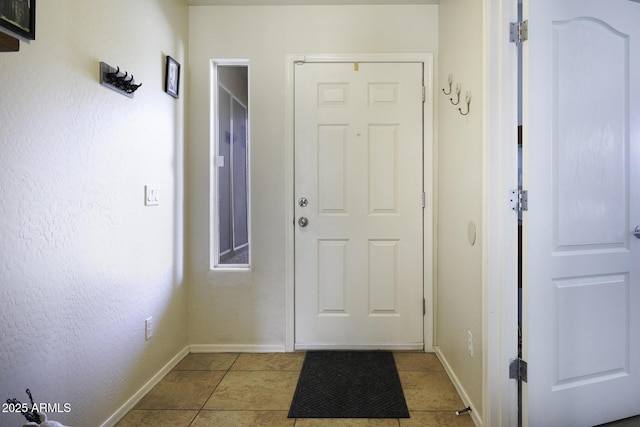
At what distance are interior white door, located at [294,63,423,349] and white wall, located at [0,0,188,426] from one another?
91 centimetres

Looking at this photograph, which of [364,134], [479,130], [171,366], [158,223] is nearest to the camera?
[479,130]

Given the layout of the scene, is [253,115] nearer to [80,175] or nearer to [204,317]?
[80,175]

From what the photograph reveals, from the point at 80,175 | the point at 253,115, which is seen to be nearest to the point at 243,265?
the point at 253,115

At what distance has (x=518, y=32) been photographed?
1.48 metres

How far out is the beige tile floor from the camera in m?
1.65

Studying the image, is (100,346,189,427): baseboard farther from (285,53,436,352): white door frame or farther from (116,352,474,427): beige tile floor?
(285,53,436,352): white door frame

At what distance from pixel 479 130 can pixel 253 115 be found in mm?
1489

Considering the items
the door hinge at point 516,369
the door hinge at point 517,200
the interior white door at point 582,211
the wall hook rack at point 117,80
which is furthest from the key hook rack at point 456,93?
the wall hook rack at point 117,80

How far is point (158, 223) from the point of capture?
2.02 meters

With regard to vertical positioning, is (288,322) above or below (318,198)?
below

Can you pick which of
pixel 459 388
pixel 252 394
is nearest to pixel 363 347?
pixel 459 388

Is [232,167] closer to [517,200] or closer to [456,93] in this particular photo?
[456,93]

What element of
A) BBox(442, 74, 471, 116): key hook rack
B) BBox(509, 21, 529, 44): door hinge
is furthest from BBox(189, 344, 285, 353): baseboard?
BBox(509, 21, 529, 44): door hinge

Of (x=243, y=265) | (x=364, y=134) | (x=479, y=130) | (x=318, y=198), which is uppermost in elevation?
(x=364, y=134)
